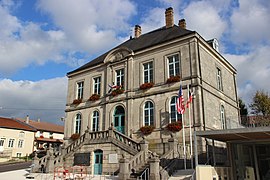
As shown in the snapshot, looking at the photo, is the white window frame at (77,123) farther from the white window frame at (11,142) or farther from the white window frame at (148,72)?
the white window frame at (11,142)

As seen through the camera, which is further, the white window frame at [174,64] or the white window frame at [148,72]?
the white window frame at [148,72]

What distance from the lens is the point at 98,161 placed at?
17.5 m

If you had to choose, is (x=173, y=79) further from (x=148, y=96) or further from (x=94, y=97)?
(x=94, y=97)

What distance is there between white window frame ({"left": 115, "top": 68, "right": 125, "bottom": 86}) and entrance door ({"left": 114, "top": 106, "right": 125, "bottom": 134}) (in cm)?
214

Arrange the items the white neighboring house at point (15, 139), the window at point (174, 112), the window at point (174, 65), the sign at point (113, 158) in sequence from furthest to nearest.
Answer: the white neighboring house at point (15, 139)
the window at point (174, 65)
the window at point (174, 112)
the sign at point (113, 158)

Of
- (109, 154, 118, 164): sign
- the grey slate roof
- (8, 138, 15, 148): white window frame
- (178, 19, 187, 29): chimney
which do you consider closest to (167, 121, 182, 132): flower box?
(109, 154, 118, 164): sign

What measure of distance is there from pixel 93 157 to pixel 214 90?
984cm

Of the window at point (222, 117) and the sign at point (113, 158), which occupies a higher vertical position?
the window at point (222, 117)

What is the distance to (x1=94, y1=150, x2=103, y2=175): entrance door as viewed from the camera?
17.2 m

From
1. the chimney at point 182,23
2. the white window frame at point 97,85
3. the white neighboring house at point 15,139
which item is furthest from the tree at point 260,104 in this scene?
the white neighboring house at point 15,139

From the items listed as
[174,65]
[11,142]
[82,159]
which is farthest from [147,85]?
[11,142]

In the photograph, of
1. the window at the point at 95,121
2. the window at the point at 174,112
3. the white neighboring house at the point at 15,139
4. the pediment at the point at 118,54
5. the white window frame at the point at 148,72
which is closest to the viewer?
the window at the point at 174,112

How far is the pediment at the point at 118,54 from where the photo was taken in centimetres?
2192

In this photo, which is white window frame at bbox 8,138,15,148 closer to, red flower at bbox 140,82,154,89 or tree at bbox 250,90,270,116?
red flower at bbox 140,82,154,89
